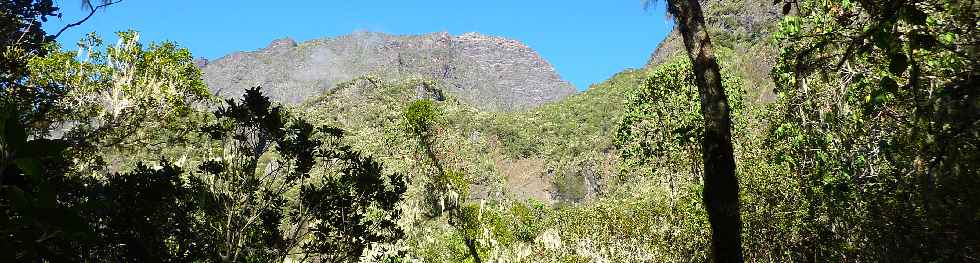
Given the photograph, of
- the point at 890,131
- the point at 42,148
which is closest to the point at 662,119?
the point at 890,131

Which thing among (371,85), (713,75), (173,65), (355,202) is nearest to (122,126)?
(173,65)

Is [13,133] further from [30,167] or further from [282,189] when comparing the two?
[282,189]

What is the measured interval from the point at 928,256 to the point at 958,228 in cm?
101

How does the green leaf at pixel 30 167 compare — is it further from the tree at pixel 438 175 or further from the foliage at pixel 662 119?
the tree at pixel 438 175

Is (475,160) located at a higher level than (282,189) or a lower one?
higher

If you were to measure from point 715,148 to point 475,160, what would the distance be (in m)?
22.6

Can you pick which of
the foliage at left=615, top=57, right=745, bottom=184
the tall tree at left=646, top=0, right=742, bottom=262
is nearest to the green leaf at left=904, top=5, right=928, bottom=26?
the tall tree at left=646, top=0, right=742, bottom=262

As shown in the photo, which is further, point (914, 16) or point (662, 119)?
point (662, 119)

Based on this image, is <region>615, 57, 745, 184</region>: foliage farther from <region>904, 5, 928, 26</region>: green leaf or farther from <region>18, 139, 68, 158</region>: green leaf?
<region>18, 139, 68, 158</region>: green leaf

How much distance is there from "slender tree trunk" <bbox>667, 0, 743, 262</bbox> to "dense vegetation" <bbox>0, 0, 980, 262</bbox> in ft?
0.42

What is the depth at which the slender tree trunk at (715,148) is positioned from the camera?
14.5ft

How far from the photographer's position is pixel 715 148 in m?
4.58

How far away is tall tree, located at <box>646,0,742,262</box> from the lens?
442 cm

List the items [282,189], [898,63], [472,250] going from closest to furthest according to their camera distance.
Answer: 1. [898,63]
2. [282,189]
3. [472,250]
